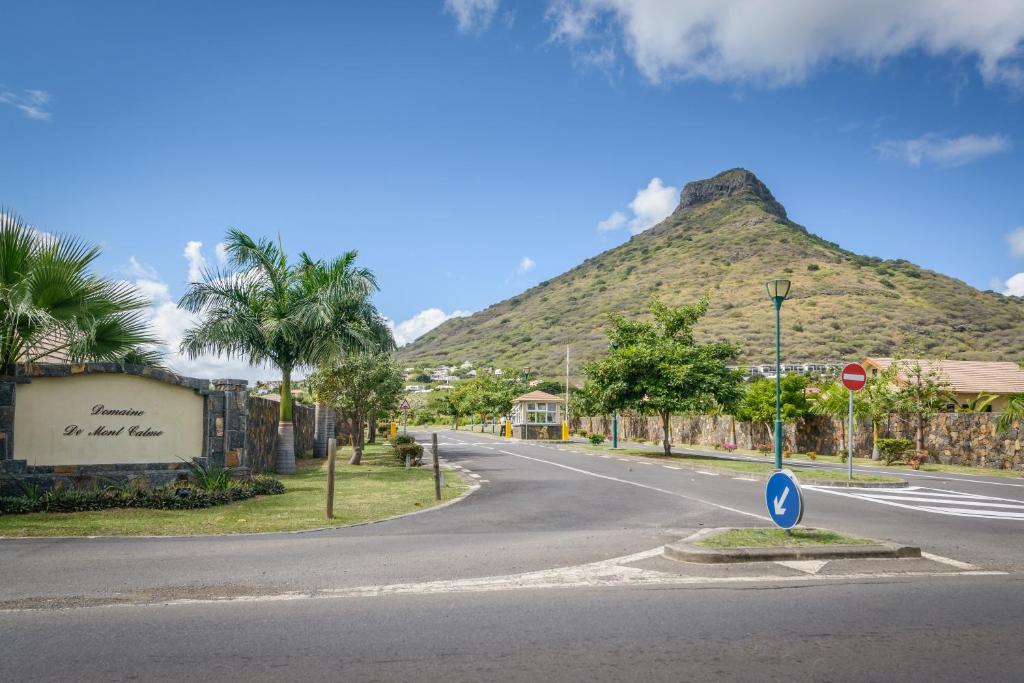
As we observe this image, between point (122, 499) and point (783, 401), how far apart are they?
31.0 m

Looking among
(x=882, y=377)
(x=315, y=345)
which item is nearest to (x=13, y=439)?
(x=315, y=345)

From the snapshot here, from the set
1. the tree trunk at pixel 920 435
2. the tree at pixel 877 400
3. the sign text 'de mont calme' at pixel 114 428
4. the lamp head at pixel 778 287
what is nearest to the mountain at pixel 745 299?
the tree at pixel 877 400

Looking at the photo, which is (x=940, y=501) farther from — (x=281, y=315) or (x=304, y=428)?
(x=304, y=428)

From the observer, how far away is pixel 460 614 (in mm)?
5711

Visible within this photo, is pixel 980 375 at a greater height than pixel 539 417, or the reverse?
pixel 980 375

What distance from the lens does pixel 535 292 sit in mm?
135000

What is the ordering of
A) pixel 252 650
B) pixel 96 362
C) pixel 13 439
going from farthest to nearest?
pixel 96 362 < pixel 13 439 < pixel 252 650

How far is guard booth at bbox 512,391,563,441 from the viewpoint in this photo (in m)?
54.3

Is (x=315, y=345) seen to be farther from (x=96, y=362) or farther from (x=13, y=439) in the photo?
(x=13, y=439)

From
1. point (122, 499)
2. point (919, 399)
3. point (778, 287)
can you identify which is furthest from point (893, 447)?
point (122, 499)

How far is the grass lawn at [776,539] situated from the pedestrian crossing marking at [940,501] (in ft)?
17.1

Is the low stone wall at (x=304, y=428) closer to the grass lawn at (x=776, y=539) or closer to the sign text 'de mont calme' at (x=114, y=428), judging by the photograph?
the sign text 'de mont calme' at (x=114, y=428)

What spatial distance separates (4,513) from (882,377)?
3195cm

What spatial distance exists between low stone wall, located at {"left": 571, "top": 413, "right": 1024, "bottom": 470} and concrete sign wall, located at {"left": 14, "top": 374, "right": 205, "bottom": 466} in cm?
2703
